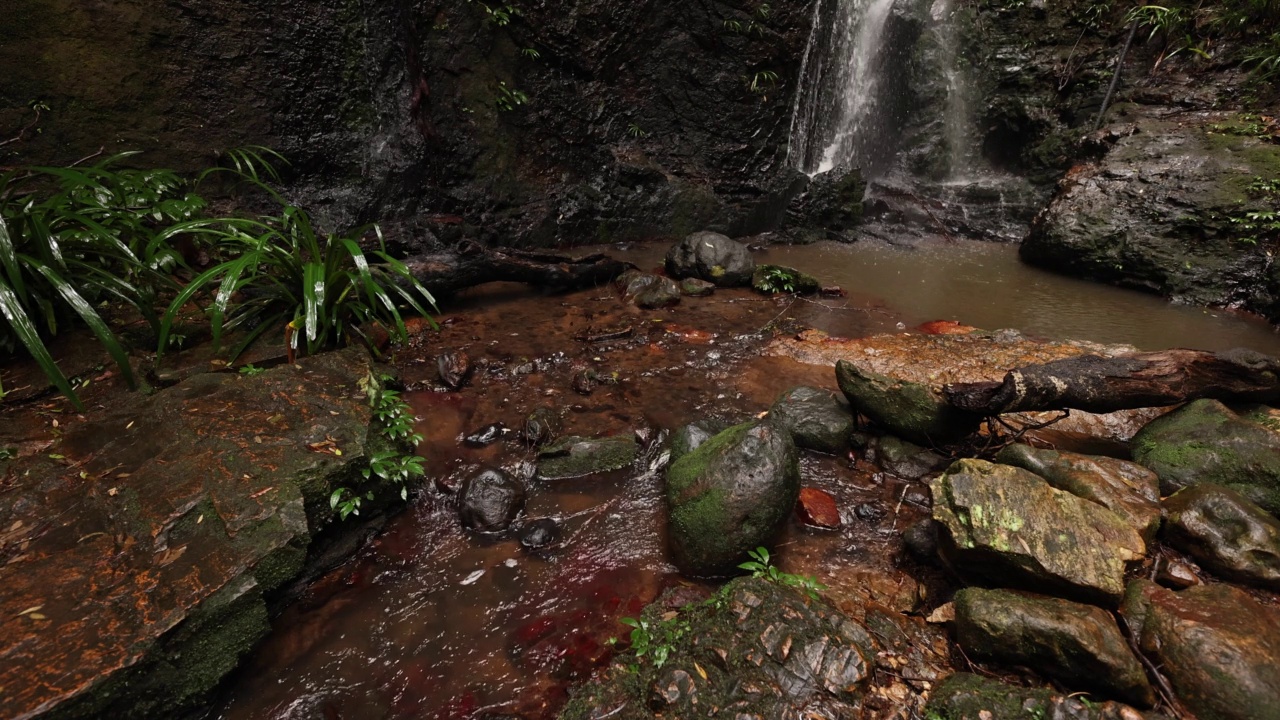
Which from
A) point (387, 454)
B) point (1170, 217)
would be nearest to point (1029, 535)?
point (387, 454)

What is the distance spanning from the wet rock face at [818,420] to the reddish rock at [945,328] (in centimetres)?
218

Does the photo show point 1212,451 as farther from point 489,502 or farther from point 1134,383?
point 489,502

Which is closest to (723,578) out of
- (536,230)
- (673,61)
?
(536,230)

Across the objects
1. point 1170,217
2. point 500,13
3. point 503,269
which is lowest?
point 503,269

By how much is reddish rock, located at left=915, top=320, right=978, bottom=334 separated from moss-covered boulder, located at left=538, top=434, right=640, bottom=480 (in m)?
3.34

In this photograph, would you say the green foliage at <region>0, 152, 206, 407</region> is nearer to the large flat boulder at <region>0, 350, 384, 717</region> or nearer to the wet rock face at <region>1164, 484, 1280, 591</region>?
the large flat boulder at <region>0, 350, 384, 717</region>

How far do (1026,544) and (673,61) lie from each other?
8139 mm

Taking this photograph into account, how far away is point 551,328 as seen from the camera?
4.62m

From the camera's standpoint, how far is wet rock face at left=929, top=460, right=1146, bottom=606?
172cm

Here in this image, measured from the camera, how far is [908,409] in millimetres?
2816

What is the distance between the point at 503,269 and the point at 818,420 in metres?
3.40

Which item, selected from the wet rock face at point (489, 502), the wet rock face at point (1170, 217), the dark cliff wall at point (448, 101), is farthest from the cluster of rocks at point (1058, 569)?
the dark cliff wall at point (448, 101)

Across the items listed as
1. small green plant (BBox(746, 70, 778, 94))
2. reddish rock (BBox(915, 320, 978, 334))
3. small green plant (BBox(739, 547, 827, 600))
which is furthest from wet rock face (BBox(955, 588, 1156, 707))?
small green plant (BBox(746, 70, 778, 94))

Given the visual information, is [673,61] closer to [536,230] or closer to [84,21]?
[536,230]
